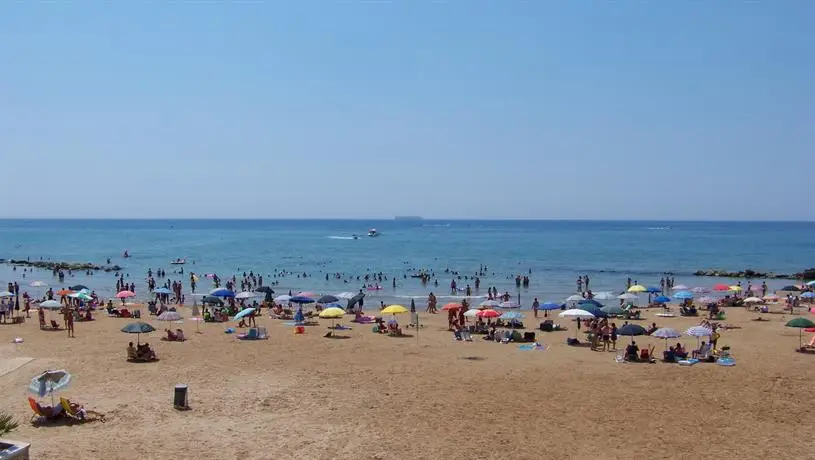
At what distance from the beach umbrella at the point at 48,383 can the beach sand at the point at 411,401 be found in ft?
2.44

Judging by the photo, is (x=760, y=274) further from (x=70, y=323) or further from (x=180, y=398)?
(x=180, y=398)

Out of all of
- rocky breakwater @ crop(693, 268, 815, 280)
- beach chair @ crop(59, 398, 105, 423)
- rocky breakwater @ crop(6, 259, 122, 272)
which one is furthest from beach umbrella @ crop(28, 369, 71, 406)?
rocky breakwater @ crop(693, 268, 815, 280)

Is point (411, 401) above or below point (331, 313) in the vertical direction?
below

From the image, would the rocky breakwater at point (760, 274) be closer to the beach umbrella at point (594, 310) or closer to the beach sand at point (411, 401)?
the beach umbrella at point (594, 310)

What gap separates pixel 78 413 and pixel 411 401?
7.61 metres

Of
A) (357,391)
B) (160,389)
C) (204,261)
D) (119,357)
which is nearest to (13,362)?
(119,357)

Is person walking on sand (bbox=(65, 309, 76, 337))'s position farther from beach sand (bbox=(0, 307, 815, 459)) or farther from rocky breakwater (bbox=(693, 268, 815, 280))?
rocky breakwater (bbox=(693, 268, 815, 280))

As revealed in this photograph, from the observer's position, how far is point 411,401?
53.6ft

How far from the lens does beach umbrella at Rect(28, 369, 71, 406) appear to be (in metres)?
14.2

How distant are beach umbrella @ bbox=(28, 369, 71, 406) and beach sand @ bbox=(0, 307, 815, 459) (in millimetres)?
743

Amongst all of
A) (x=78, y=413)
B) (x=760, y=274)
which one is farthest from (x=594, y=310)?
(x=760, y=274)

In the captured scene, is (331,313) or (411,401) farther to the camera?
(331,313)

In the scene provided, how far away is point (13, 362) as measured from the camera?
20.3m

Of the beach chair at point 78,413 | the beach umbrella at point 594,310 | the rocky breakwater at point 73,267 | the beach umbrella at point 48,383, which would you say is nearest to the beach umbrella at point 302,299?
the beach umbrella at point 594,310
